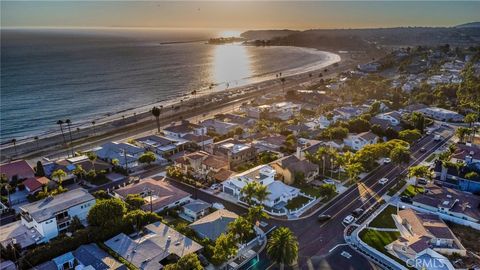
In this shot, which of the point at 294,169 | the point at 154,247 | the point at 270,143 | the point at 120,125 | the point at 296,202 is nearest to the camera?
the point at 154,247

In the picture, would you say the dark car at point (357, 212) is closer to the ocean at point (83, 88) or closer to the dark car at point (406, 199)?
the dark car at point (406, 199)

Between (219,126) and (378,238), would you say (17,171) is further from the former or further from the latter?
(378,238)

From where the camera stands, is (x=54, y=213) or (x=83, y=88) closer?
(x=54, y=213)

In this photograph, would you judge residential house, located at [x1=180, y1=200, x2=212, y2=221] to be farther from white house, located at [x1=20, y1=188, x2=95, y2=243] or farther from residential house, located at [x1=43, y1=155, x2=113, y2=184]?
residential house, located at [x1=43, y1=155, x2=113, y2=184]

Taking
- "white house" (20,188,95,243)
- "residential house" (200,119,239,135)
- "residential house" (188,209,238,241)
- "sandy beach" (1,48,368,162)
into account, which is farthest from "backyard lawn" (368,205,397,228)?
"sandy beach" (1,48,368,162)

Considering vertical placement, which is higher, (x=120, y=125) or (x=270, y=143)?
(x=270, y=143)

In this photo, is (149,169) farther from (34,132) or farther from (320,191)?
(34,132)

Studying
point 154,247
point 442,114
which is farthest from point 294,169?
point 442,114

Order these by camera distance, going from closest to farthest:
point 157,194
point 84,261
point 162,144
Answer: point 84,261 → point 157,194 → point 162,144
